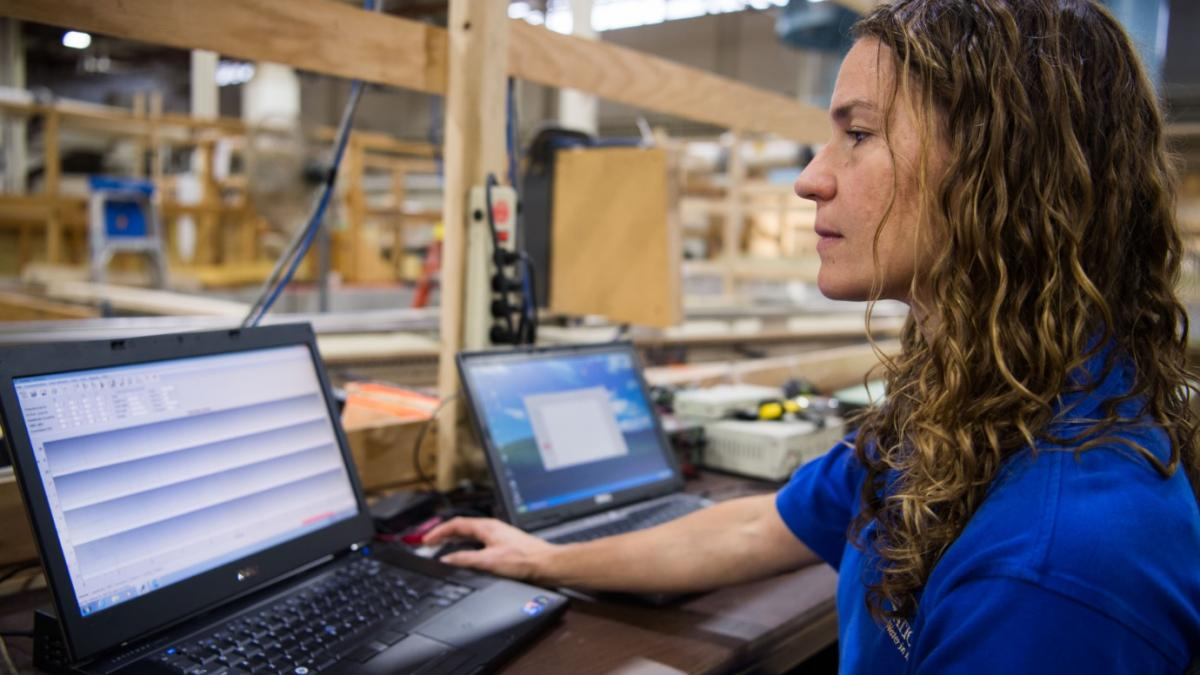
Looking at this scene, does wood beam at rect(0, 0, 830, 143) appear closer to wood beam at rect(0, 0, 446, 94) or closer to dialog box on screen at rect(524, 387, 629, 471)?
wood beam at rect(0, 0, 446, 94)

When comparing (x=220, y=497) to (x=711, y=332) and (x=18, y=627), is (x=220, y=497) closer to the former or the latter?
(x=18, y=627)

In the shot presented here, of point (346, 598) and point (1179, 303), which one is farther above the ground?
point (1179, 303)

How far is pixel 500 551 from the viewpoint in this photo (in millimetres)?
1038

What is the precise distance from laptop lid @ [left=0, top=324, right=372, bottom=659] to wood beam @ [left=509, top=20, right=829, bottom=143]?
26.2 inches

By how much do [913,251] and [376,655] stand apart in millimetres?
582

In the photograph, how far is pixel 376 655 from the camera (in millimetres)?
798

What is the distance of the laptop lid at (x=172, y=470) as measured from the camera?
744 millimetres

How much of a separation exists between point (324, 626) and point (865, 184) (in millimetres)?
635

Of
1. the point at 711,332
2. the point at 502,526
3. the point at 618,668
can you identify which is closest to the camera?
the point at 618,668

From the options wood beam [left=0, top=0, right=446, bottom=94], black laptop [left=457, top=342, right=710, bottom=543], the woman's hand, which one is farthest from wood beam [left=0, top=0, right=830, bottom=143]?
the woman's hand

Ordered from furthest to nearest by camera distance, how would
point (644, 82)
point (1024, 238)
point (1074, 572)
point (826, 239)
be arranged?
point (644, 82)
point (826, 239)
point (1024, 238)
point (1074, 572)

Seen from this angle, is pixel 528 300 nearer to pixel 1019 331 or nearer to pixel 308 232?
pixel 308 232

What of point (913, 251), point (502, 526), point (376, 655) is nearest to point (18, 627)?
point (376, 655)

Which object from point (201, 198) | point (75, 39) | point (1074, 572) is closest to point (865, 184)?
point (1074, 572)
